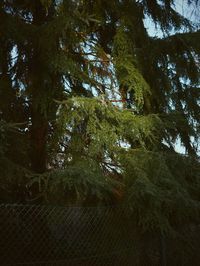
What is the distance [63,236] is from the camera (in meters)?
6.35

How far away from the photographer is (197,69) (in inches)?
352

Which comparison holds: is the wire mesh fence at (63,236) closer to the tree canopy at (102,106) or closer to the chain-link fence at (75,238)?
the chain-link fence at (75,238)

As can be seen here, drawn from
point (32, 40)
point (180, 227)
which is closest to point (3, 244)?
point (180, 227)

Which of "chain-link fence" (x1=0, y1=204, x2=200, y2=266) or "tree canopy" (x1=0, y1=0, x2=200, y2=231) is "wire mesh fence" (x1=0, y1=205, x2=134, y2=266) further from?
"tree canopy" (x1=0, y1=0, x2=200, y2=231)

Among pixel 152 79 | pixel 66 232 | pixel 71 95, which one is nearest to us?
pixel 66 232

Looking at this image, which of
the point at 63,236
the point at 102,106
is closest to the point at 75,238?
the point at 63,236

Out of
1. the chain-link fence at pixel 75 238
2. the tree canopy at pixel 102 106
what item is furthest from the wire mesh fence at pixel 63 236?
the tree canopy at pixel 102 106

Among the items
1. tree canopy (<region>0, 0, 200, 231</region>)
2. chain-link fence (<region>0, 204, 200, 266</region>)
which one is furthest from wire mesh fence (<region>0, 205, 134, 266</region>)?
tree canopy (<region>0, 0, 200, 231</region>)

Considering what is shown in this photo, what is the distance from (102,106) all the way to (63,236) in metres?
2.30

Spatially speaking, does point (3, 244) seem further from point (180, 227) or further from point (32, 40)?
point (32, 40)

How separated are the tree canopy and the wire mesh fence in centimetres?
38

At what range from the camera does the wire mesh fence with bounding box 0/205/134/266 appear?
5875mm

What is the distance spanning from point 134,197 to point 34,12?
446 cm

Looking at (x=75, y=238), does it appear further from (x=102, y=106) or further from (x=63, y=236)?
(x=102, y=106)
